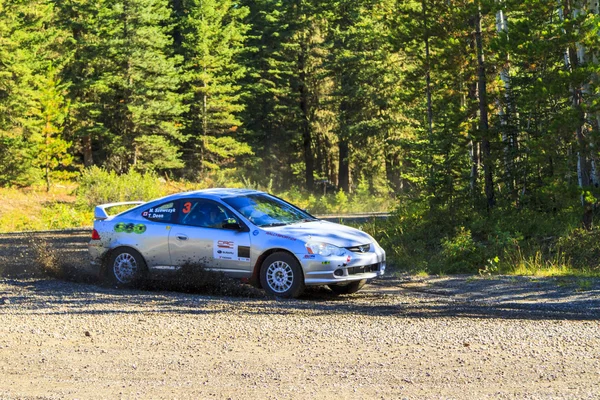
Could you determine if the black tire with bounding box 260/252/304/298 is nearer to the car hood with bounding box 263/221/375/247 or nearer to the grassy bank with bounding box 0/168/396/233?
the car hood with bounding box 263/221/375/247

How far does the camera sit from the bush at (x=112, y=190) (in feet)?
116

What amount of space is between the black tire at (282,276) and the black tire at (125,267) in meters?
2.20

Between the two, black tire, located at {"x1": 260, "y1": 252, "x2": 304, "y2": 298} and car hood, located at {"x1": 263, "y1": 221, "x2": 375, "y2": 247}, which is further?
car hood, located at {"x1": 263, "y1": 221, "x2": 375, "y2": 247}

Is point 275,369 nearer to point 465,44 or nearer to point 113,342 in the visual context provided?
point 113,342

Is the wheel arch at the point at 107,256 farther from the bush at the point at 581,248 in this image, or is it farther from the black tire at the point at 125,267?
the bush at the point at 581,248

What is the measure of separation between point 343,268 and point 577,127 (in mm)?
7683

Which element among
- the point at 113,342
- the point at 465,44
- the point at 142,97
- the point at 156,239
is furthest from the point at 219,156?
the point at 113,342

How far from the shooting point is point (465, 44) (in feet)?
73.4

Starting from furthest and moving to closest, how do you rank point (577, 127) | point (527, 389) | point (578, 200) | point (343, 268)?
point (578, 200) < point (577, 127) < point (343, 268) < point (527, 389)

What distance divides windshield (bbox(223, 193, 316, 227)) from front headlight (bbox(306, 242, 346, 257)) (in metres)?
1.03

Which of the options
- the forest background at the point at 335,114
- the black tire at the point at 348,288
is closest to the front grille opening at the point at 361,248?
the black tire at the point at 348,288

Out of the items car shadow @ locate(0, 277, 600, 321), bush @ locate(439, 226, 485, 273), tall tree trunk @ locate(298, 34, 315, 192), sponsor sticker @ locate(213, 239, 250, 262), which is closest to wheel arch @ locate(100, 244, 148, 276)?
car shadow @ locate(0, 277, 600, 321)

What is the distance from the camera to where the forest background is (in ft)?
55.2

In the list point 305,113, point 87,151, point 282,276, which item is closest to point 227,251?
point 282,276
